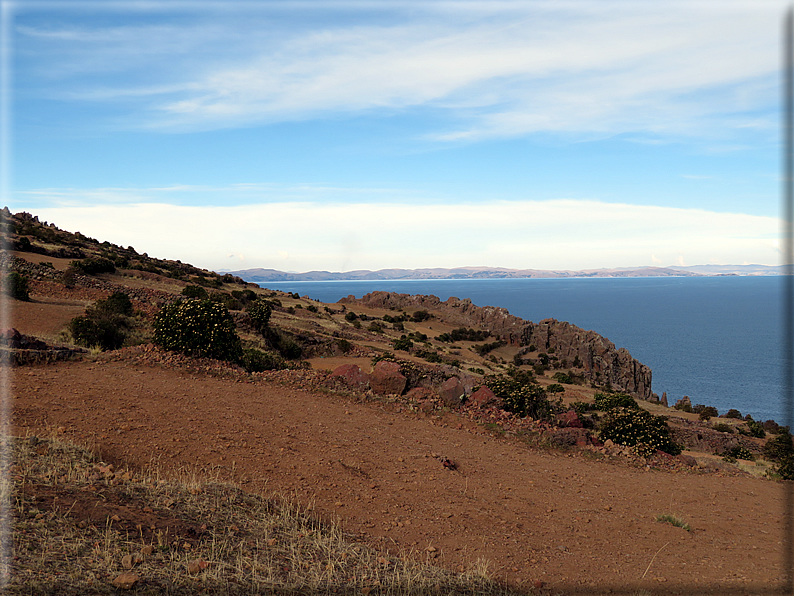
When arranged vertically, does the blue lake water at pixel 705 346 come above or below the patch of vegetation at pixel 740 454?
below

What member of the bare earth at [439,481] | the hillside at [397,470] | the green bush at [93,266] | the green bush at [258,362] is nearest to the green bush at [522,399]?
the hillside at [397,470]

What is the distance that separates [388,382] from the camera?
15.7 m

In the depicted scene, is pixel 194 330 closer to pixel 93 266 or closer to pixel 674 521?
pixel 674 521

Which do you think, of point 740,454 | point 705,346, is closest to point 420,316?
point 740,454

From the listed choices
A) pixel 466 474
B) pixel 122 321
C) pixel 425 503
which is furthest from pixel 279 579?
pixel 122 321

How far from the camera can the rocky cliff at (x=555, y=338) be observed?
55.9 metres

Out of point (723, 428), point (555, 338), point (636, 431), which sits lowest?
point (723, 428)

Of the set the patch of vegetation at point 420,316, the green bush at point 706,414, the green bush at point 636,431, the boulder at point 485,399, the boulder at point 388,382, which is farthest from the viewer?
the patch of vegetation at point 420,316

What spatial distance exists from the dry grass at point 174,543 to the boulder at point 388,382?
8230mm

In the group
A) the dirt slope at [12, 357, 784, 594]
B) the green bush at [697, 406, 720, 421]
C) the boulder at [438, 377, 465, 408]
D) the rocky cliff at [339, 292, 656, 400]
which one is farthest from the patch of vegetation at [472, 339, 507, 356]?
the dirt slope at [12, 357, 784, 594]

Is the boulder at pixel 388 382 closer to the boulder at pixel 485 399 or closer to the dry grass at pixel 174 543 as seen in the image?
the boulder at pixel 485 399

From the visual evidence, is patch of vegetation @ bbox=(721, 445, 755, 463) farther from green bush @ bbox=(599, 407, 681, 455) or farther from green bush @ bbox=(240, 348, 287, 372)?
green bush @ bbox=(240, 348, 287, 372)

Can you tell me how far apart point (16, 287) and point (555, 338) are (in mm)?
56431

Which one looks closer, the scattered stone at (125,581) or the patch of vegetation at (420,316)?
the scattered stone at (125,581)
